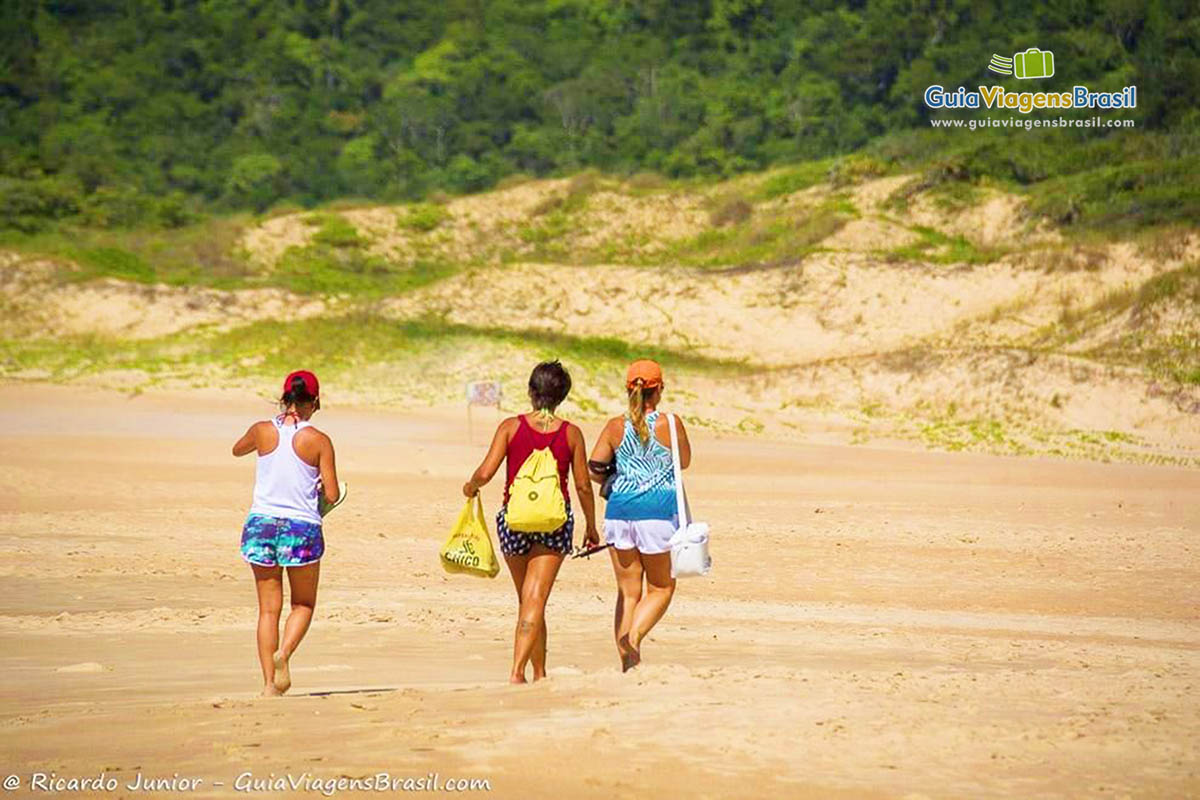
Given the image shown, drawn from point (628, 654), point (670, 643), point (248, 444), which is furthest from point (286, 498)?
point (670, 643)

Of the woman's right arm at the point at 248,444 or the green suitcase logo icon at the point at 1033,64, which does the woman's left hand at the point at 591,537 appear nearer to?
the woman's right arm at the point at 248,444

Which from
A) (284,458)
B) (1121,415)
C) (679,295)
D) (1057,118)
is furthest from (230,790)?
(1057,118)

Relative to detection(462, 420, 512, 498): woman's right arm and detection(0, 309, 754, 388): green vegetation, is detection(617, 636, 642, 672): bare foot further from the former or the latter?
detection(0, 309, 754, 388): green vegetation

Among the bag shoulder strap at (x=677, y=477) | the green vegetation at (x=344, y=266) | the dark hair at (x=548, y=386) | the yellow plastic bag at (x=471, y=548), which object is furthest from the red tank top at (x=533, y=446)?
the green vegetation at (x=344, y=266)

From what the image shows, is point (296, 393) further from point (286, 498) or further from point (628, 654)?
point (628, 654)

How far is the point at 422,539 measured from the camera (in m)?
15.2

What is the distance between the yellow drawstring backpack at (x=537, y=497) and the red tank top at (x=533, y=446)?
40 mm

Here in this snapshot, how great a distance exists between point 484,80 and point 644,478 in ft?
230

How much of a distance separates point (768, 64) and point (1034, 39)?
12713mm

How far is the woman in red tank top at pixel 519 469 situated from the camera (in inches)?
305

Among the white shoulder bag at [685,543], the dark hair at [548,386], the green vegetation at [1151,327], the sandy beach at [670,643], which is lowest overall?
the sandy beach at [670,643]

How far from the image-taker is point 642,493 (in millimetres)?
8078

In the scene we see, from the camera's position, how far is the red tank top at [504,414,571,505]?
7.71 meters

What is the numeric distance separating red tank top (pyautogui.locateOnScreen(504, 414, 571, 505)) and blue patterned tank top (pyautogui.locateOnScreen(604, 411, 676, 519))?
43 cm
